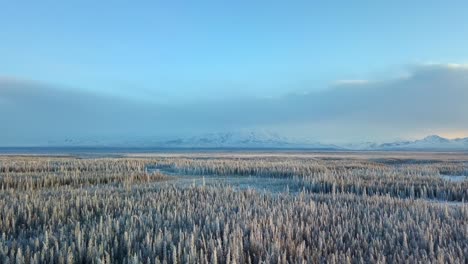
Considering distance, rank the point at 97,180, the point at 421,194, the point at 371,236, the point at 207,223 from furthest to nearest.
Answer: the point at 97,180, the point at 421,194, the point at 207,223, the point at 371,236

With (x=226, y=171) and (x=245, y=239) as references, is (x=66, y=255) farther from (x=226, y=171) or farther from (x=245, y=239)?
(x=226, y=171)

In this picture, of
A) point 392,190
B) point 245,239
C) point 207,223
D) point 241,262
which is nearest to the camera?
point 241,262

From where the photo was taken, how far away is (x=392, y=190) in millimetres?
13547

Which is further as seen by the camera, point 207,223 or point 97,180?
point 97,180

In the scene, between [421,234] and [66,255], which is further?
[421,234]

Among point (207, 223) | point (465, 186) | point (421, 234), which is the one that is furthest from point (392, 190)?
point (207, 223)

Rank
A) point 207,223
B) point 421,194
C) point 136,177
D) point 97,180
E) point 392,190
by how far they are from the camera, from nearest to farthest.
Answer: point 207,223, point 421,194, point 392,190, point 97,180, point 136,177

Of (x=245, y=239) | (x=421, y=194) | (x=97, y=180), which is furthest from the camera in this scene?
(x=97, y=180)

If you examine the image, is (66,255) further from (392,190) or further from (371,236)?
(392,190)

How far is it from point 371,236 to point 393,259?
100 centimetres

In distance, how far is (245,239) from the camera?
5234 mm

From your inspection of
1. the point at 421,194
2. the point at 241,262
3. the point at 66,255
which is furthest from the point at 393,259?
the point at 421,194

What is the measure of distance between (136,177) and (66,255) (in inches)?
499

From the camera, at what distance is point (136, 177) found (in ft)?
56.2
